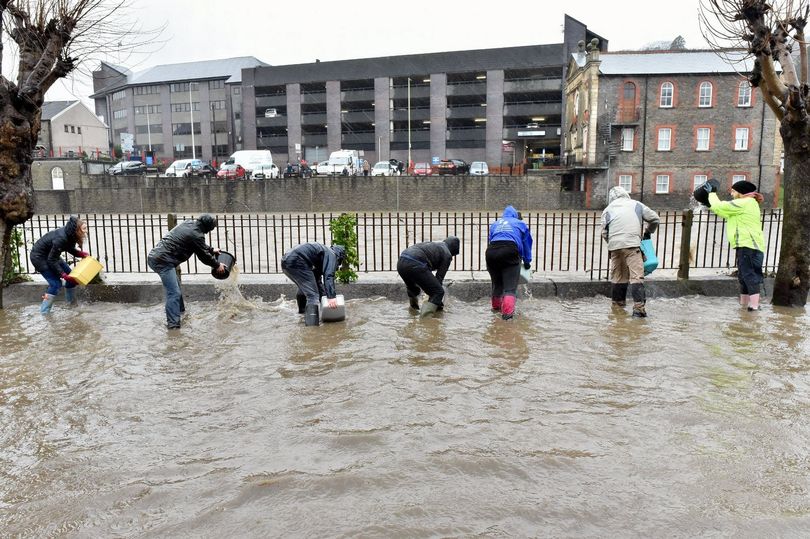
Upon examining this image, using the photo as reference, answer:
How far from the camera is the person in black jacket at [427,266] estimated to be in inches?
335

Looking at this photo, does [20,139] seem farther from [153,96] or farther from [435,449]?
[153,96]

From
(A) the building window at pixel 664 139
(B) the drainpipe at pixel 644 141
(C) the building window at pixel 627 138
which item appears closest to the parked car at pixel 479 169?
(C) the building window at pixel 627 138

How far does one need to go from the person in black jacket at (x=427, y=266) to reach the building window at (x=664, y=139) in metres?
35.6

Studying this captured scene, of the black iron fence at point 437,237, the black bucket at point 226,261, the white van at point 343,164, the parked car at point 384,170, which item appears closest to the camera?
the black bucket at point 226,261

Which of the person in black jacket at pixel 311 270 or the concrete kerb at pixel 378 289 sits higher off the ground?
the person in black jacket at pixel 311 270

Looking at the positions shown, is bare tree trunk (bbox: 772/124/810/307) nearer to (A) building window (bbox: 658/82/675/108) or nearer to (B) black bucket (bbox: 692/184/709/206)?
(B) black bucket (bbox: 692/184/709/206)

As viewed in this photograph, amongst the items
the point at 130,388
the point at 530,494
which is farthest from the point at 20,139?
the point at 530,494

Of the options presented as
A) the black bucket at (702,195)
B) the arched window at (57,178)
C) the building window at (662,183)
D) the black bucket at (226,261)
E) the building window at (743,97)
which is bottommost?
the black bucket at (226,261)

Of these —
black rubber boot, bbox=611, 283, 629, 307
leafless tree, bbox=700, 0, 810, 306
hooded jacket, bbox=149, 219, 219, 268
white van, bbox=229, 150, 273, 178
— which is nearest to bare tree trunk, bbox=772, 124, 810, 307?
leafless tree, bbox=700, 0, 810, 306

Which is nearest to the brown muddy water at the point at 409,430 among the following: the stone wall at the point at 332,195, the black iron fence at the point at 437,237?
the black iron fence at the point at 437,237

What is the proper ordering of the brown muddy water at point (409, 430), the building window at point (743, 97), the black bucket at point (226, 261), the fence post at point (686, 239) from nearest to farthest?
the brown muddy water at point (409, 430) < the black bucket at point (226, 261) < the fence post at point (686, 239) < the building window at point (743, 97)

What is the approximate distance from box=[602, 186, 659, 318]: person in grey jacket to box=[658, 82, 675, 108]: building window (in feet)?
112

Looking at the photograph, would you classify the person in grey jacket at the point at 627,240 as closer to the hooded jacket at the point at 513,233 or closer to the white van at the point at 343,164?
the hooded jacket at the point at 513,233

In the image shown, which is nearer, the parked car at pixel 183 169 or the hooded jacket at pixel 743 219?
the hooded jacket at pixel 743 219
